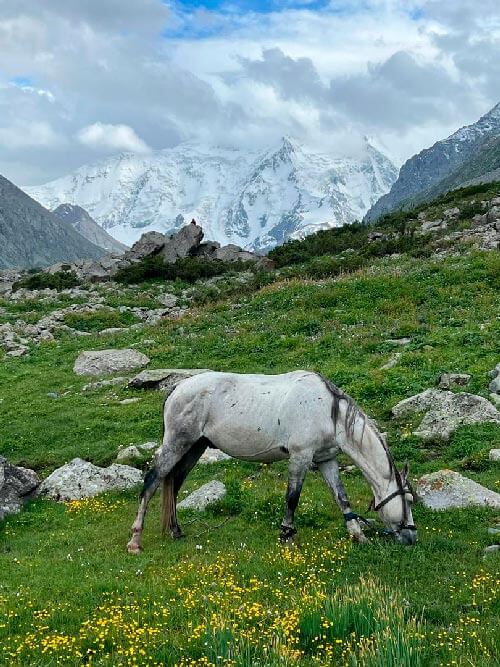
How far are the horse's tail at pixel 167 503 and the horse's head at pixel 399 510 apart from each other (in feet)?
11.2

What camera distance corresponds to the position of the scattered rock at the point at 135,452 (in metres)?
15.5

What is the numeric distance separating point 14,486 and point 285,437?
6373 millimetres

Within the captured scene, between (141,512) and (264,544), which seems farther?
(141,512)

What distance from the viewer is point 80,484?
14.0 metres

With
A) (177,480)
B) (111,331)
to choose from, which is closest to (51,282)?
(111,331)

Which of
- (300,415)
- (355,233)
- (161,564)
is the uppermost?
(355,233)

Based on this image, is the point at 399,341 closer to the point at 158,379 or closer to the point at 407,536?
the point at 158,379

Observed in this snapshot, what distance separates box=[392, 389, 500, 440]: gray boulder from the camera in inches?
581

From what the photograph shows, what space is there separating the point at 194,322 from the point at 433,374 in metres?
14.6

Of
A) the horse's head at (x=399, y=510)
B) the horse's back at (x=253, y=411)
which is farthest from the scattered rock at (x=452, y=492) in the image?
the horse's back at (x=253, y=411)

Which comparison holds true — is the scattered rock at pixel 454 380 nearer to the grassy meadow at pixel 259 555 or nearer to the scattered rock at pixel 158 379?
the grassy meadow at pixel 259 555

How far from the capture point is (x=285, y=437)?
10664mm

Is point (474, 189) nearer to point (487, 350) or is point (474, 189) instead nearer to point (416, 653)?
point (487, 350)

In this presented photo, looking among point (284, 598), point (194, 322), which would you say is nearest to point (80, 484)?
point (284, 598)
